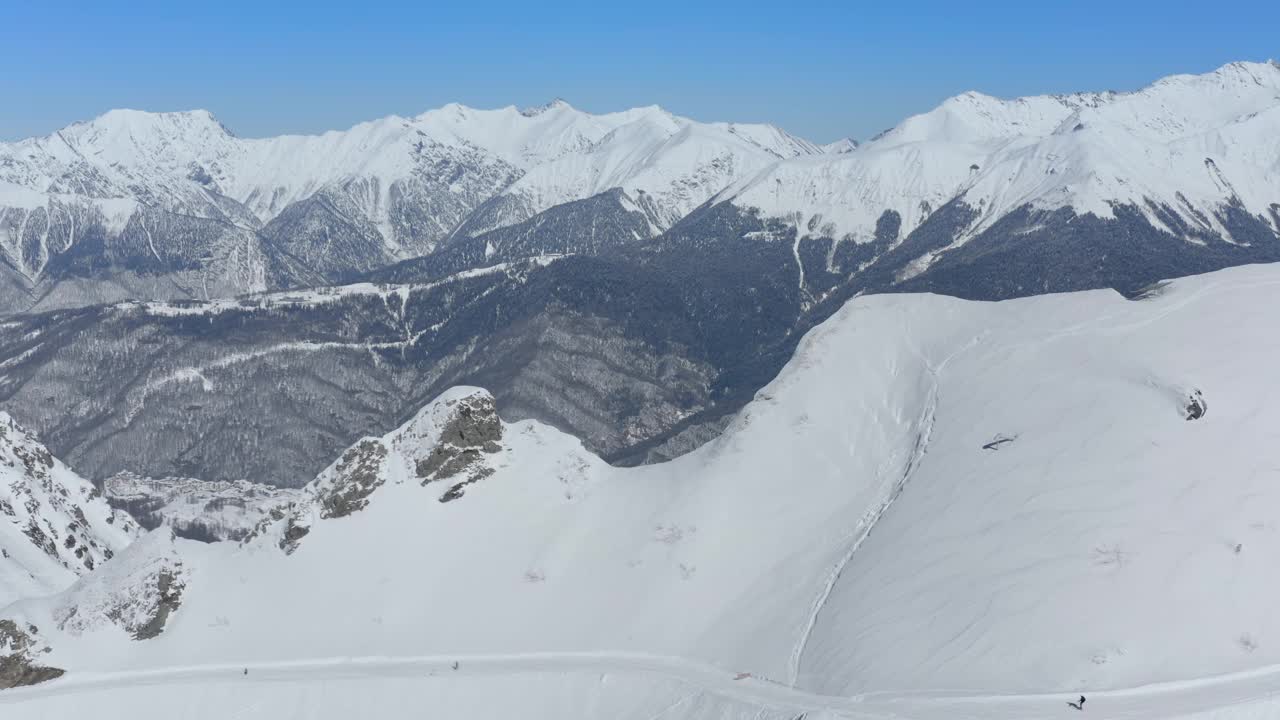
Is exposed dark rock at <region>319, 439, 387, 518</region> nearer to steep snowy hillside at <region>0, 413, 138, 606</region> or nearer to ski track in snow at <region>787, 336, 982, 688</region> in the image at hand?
steep snowy hillside at <region>0, 413, 138, 606</region>

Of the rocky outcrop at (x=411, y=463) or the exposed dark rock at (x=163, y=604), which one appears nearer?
the exposed dark rock at (x=163, y=604)

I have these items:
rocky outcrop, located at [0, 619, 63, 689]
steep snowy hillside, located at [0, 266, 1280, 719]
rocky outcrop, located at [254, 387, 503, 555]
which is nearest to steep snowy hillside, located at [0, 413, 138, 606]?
rocky outcrop, located at [0, 619, 63, 689]

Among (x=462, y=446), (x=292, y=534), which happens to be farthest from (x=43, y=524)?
(x=462, y=446)

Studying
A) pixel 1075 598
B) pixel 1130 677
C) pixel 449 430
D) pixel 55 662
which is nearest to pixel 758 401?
pixel 449 430

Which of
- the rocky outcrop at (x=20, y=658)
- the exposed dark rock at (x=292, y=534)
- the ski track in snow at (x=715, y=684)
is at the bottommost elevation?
the ski track in snow at (x=715, y=684)

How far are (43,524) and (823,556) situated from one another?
400ft

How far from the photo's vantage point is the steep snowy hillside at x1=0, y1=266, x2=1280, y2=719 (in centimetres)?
6119

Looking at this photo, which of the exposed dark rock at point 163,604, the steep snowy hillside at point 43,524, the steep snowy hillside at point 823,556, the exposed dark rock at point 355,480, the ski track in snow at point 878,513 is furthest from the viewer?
the steep snowy hillside at point 43,524

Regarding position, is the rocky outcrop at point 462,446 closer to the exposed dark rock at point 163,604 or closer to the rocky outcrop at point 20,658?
the exposed dark rock at point 163,604

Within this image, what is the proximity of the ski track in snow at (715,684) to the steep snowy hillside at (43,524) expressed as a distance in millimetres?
37333

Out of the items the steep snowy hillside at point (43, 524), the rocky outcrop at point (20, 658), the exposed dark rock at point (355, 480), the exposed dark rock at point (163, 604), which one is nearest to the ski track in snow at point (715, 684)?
the rocky outcrop at point (20, 658)

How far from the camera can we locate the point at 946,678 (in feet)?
197

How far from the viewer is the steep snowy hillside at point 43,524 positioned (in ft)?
390

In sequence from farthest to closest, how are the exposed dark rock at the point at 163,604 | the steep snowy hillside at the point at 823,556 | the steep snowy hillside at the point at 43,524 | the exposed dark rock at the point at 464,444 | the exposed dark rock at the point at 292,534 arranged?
the steep snowy hillside at the point at 43,524, the exposed dark rock at the point at 464,444, the exposed dark rock at the point at 292,534, the exposed dark rock at the point at 163,604, the steep snowy hillside at the point at 823,556
